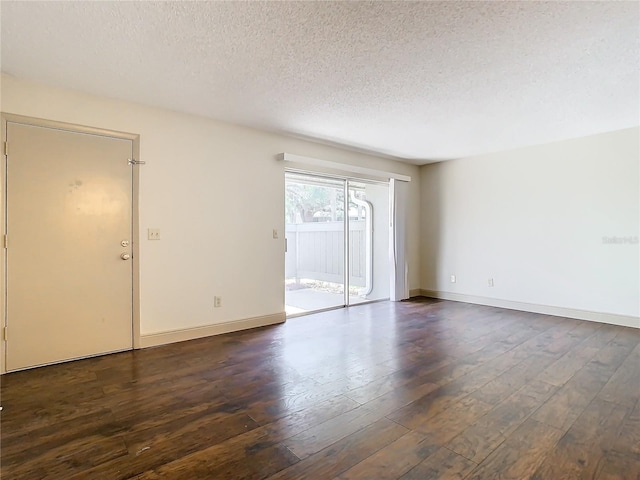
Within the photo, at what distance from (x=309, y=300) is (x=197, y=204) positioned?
2.25m

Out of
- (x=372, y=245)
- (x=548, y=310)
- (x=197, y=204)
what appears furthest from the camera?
(x=372, y=245)

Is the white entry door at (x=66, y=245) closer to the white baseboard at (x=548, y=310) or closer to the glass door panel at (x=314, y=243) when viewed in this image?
the glass door panel at (x=314, y=243)

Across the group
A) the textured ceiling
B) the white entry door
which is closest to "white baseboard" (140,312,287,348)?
the white entry door

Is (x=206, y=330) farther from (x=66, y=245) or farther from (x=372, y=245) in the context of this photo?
(x=372, y=245)

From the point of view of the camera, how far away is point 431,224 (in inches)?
243

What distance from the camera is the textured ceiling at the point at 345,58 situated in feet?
6.41

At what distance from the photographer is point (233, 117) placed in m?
3.69

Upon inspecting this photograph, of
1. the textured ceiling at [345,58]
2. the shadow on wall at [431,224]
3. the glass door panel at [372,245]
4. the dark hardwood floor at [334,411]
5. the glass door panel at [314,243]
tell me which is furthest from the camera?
the shadow on wall at [431,224]

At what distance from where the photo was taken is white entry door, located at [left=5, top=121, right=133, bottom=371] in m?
2.77

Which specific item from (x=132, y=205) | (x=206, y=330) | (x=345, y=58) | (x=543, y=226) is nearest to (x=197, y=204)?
(x=132, y=205)

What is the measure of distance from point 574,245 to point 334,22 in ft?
14.3

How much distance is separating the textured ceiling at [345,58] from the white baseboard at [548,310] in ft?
7.79

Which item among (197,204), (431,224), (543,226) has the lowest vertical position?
(543,226)

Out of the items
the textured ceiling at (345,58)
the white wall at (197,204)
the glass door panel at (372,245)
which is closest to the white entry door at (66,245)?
the white wall at (197,204)
